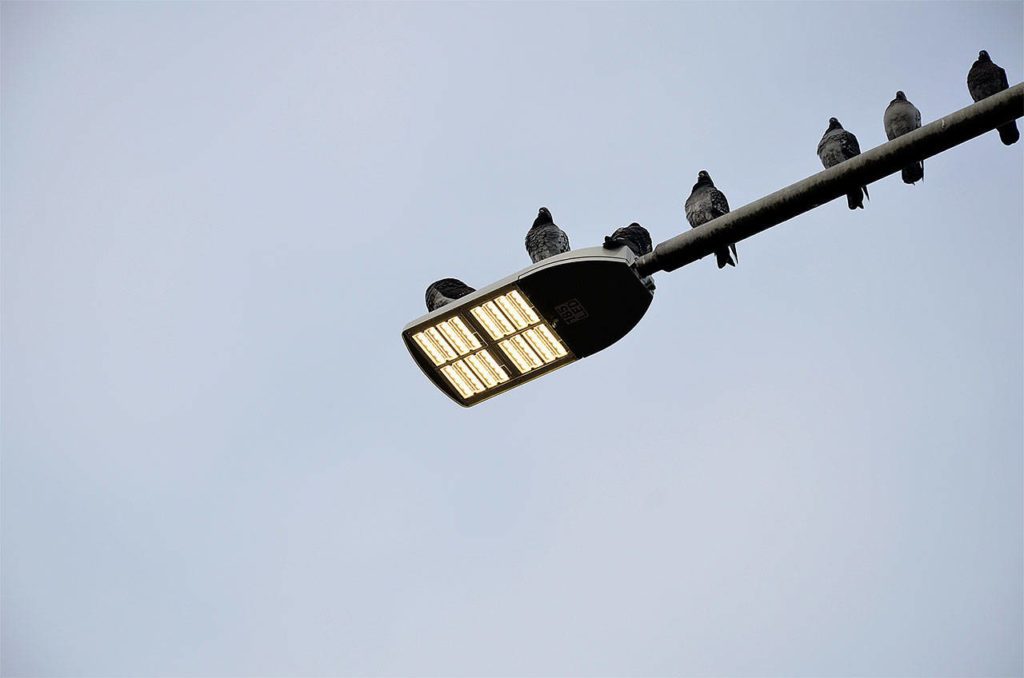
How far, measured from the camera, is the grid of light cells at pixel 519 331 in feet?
26.8

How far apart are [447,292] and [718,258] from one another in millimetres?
2325

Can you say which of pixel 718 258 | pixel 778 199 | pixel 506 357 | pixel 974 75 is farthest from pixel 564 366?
pixel 974 75

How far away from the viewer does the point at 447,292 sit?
859 centimetres

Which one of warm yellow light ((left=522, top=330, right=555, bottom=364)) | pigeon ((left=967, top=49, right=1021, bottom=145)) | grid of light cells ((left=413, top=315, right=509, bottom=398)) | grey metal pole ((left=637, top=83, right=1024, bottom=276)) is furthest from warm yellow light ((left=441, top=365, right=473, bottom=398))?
pigeon ((left=967, top=49, right=1021, bottom=145))

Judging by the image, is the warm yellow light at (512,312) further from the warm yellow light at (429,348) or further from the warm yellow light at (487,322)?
the warm yellow light at (429,348)

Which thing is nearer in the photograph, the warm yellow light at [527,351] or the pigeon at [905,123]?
the pigeon at [905,123]

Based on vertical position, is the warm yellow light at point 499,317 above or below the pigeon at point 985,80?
below

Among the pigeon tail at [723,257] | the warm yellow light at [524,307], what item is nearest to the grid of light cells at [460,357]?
the warm yellow light at [524,307]

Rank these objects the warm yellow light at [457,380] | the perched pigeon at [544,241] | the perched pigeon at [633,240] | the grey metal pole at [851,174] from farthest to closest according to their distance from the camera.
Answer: the warm yellow light at [457,380] < the perched pigeon at [544,241] < the perched pigeon at [633,240] < the grey metal pole at [851,174]

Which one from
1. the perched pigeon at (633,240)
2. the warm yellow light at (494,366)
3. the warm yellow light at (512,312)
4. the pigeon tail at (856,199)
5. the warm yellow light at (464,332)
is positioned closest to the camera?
the pigeon tail at (856,199)

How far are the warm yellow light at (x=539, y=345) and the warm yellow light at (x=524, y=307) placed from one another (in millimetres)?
134

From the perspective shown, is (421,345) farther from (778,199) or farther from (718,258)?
(778,199)

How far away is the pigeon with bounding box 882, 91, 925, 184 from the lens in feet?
23.8

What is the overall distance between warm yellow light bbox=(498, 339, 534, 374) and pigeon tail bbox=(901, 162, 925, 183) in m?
3.11
